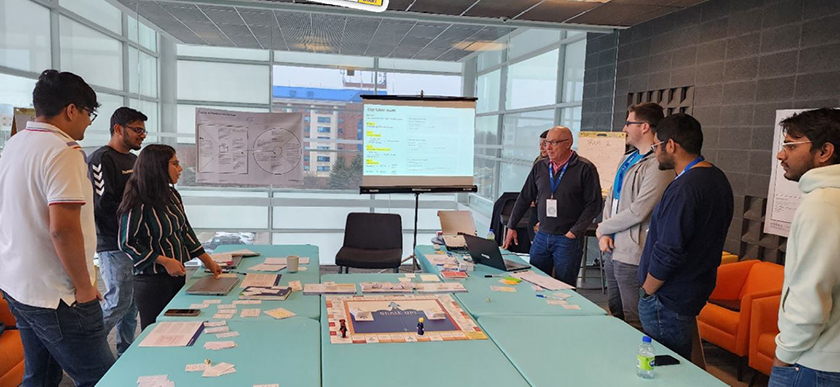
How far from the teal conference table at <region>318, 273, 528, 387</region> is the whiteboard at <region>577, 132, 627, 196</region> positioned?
399 centimetres

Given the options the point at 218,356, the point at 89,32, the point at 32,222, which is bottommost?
the point at 218,356

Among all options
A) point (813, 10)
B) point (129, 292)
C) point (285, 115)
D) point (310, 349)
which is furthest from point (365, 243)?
point (813, 10)

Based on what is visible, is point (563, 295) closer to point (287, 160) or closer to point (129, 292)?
point (129, 292)

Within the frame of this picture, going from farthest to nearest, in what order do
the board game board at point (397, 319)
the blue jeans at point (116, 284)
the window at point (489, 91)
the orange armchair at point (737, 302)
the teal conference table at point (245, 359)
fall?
the window at point (489, 91) → the orange armchair at point (737, 302) → the blue jeans at point (116, 284) → the board game board at point (397, 319) → the teal conference table at point (245, 359)

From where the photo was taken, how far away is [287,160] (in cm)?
563

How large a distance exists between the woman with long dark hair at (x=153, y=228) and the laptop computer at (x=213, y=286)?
0.12 meters

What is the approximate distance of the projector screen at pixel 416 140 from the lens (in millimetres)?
4945

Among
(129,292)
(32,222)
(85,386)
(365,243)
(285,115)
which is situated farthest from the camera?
(285,115)

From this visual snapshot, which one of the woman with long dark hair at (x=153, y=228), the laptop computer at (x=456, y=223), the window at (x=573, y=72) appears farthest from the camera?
the window at (x=573, y=72)

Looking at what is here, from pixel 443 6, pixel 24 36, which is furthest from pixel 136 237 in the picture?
pixel 443 6

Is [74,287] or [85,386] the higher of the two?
[74,287]

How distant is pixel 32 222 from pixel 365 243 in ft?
10.8

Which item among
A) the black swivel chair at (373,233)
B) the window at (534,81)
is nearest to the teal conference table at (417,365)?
the black swivel chair at (373,233)

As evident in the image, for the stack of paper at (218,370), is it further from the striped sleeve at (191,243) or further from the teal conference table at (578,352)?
the striped sleeve at (191,243)
